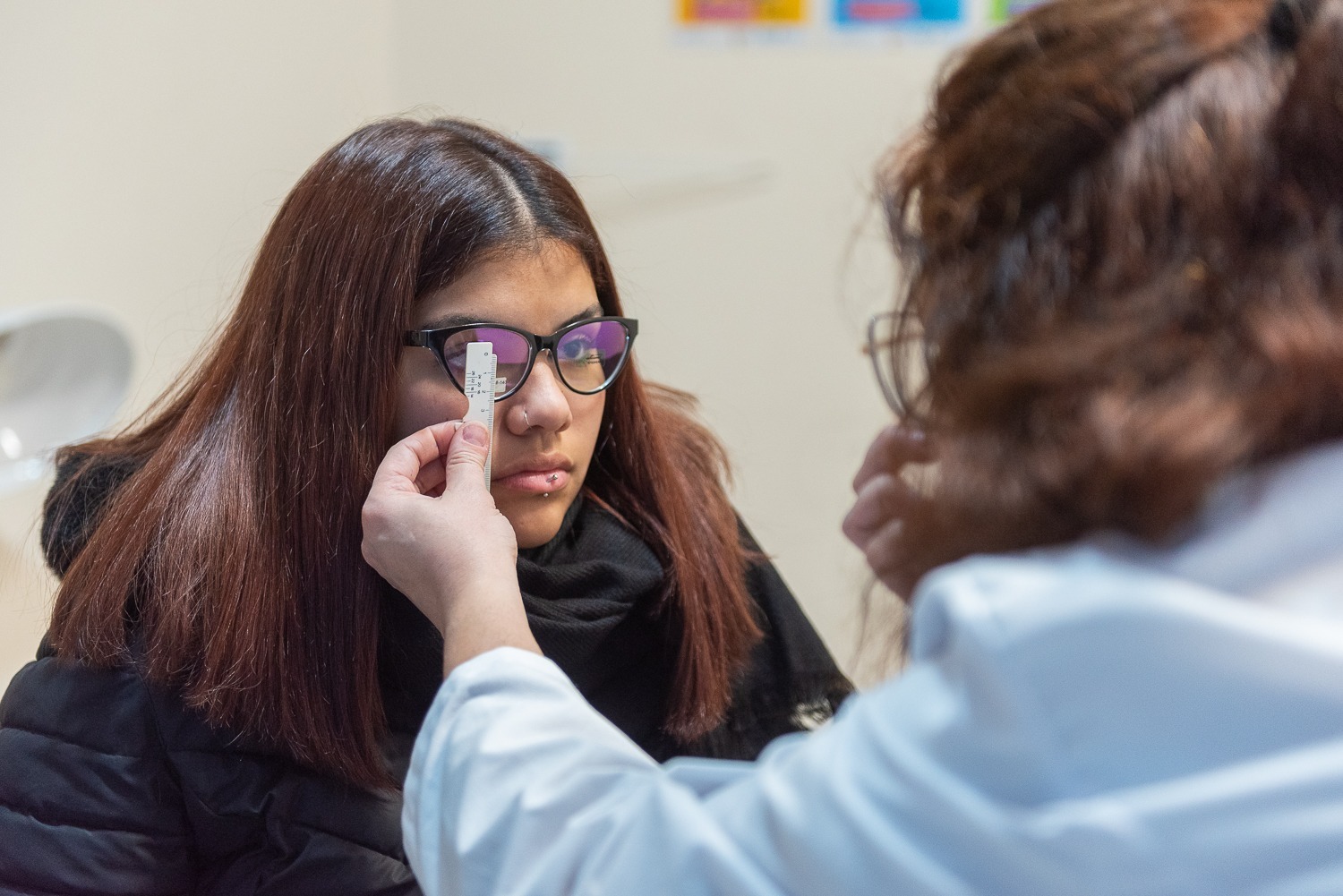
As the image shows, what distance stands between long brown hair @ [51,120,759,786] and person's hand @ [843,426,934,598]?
0.43 m

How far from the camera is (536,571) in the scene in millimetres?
1084

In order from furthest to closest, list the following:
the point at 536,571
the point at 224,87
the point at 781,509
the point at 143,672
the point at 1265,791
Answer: the point at 781,509, the point at 224,87, the point at 536,571, the point at 143,672, the point at 1265,791

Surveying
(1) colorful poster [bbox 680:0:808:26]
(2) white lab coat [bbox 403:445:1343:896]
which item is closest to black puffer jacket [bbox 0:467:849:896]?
(2) white lab coat [bbox 403:445:1343:896]

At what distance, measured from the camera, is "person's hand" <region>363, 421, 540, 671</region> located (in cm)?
76

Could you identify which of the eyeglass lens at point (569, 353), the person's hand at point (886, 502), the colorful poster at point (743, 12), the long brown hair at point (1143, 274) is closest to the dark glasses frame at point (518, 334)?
the eyeglass lens at point (569, 353)

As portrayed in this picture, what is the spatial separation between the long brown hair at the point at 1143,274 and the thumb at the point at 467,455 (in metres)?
0.43

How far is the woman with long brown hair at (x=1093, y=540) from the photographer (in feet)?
1.63

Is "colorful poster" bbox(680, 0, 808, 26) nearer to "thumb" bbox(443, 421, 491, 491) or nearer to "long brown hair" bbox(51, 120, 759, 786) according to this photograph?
"long brown hair" bbox(51, 120, 759, 786)

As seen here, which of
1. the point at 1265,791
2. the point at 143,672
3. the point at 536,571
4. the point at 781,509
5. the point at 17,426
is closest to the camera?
the point at 1265,791

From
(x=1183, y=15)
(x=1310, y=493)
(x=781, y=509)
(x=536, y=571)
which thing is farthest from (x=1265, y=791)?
(x=781, y=509)

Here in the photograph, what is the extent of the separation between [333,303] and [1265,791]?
2.65 feet

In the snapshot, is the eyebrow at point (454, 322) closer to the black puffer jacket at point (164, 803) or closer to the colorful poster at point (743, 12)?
the black puffer jacket at point (164, 803)

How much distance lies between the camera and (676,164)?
2346mm

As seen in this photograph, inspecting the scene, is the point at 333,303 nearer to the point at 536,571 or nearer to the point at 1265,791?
the point at 536,571
